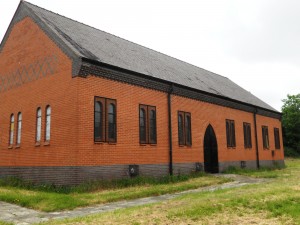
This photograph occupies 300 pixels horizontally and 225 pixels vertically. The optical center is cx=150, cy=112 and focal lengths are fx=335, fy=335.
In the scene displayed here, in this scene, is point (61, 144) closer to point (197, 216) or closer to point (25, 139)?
point (25, 139)

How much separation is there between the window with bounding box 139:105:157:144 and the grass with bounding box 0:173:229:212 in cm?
205

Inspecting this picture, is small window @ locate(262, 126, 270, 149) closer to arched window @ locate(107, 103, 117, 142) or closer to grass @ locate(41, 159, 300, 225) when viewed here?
arched window @ locate(107, 103, 117, 142)

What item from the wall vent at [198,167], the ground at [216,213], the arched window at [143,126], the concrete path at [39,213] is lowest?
the concrete path at [39,213]

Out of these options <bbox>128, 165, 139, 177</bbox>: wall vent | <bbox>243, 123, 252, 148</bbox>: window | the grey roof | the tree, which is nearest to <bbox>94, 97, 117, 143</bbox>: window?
<bbox>128, 165, 139, 177</bbox>: wall vent

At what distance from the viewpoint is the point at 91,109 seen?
14.6m

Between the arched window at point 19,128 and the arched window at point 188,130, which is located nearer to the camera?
the arched window at point 19,128

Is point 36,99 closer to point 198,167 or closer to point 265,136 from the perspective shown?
point 198,167

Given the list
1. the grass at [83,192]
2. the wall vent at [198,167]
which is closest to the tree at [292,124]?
the wall vent at [198,167]

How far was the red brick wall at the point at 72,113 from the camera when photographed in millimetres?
14266

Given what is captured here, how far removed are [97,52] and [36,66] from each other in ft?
10.9

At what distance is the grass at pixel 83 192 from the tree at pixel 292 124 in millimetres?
40881

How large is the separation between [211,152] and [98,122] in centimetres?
1051

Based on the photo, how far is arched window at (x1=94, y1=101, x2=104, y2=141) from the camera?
14748 mm

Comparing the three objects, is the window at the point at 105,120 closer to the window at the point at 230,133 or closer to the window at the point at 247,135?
the window at the point at 230,133
